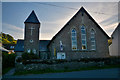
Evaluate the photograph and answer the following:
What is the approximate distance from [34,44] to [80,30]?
11324 mm

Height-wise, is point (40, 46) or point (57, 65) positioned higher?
point (40, 46)

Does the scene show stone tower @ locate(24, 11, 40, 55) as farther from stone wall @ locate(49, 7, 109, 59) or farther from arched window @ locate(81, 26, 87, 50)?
arched window @ locate(81, 26, 87, 50)

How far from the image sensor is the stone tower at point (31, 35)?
70.0 feet

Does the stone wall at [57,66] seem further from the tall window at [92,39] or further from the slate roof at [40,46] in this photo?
the slate roof at [40,46]

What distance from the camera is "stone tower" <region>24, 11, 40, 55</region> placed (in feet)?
70.0

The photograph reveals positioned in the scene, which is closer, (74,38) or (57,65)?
(57,65)

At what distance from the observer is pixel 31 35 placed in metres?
21.9

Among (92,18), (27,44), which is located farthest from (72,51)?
(27,44)

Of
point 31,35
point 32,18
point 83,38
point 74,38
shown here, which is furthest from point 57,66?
point 32,18

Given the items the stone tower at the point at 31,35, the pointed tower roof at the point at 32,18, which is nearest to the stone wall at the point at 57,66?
the stone tower at the point at 31,35

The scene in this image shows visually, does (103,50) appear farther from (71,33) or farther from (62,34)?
(62,34)

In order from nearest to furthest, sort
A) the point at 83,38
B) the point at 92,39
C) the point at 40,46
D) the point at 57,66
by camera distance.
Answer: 1. the point at 57,66
2. the point at 83,38
3. the point at 92,39
4. the point at 40,46

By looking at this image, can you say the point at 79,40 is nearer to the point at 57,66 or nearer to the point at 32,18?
the point at 57,66

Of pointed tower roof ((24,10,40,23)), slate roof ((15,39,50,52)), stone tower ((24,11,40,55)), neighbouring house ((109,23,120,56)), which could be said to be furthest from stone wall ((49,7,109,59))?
neighbouring house ((109,23,120,56))
